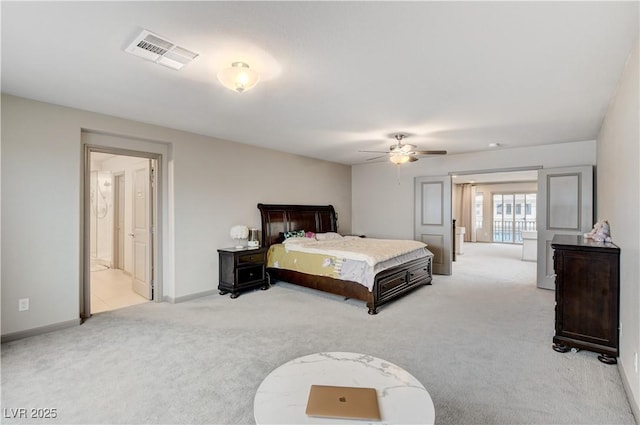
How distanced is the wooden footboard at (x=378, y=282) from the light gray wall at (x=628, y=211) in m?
2.32

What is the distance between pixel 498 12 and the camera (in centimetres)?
182

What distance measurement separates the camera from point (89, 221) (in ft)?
12.8

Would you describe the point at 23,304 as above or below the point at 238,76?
below

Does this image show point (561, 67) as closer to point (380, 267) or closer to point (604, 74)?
point (604, 74)

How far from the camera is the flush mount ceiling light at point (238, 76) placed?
238cm

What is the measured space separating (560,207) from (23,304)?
758 cm

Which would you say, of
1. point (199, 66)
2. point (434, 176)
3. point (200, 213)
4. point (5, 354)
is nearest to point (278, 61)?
point (199, 66)

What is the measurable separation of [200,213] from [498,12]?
171 inches

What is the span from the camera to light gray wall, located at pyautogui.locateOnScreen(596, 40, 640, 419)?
6.71ft

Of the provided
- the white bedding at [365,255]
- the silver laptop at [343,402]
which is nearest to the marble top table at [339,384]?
the silver laptop at [343,402]

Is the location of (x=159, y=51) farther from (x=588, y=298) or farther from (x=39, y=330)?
(x=588, y=298)

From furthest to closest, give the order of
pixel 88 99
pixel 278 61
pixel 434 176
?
pixel 434 176
pixel 88 99
pixel 278 61

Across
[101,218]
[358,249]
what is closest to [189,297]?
[358,249]

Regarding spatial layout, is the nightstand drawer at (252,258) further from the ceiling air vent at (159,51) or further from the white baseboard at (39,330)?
the ceiling air vent at (159,51)
